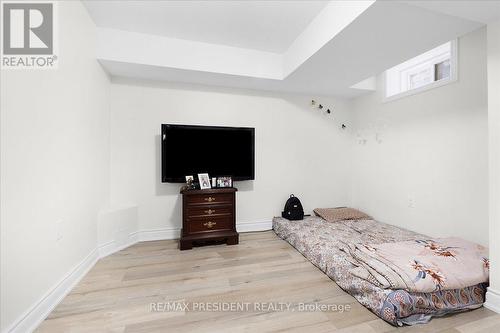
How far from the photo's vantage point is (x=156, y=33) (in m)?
2.49

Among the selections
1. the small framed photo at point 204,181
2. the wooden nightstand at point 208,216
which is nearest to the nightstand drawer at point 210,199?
the wooden nightstand at point 208,216

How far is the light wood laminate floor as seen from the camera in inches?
55.4

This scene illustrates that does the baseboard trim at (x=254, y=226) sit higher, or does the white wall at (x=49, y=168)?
the white wall at (x=49, y=168)

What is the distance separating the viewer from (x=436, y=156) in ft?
8.28

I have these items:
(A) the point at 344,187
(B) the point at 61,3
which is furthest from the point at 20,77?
(A) the point at 344,187

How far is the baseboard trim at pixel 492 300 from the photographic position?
153 cm

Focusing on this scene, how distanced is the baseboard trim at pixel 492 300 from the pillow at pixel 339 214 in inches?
67.3

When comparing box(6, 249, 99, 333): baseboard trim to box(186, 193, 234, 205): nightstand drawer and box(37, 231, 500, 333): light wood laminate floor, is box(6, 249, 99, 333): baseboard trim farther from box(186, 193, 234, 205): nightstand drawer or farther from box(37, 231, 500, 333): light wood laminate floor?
box(186, 193, 234, 205): nightstand drawer

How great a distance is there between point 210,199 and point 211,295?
1.19 m

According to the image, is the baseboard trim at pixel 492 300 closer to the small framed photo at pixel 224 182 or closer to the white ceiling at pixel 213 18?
the small framed photo at pixel 224 182

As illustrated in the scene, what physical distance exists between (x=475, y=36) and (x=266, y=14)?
2067 mm

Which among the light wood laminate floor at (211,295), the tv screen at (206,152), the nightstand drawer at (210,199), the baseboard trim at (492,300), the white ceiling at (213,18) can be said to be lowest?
the light wood laminate floor at (211,295)

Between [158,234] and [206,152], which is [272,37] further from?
[158,234]

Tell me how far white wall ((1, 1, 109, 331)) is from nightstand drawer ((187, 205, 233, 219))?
100 cm
